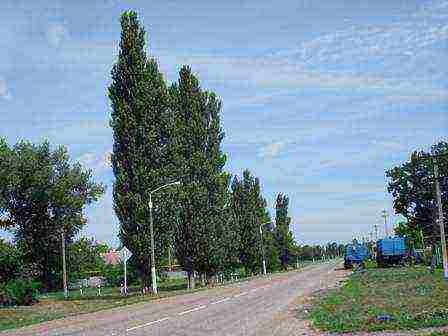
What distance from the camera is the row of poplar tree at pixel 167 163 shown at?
1674 inches

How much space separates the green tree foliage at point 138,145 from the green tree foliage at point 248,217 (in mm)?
38260

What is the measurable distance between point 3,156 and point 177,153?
28.7 m

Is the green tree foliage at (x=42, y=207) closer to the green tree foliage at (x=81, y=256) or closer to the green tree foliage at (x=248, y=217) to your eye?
the green tree foliage at (x=81, y=256)

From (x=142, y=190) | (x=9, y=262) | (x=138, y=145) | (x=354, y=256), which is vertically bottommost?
(x=354, y=256)

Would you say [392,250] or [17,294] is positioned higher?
[392,250]

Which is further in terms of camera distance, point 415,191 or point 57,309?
point 415,191

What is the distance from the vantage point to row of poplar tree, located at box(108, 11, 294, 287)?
4253 centimetres

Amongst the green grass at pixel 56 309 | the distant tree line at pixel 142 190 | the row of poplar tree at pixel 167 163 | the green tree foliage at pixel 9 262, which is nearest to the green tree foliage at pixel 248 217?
the distant tree line at pixel 142 190

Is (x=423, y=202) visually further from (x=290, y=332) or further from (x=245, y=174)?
(x=290, y=332)

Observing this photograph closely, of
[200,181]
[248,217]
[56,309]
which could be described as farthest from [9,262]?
[248,217]

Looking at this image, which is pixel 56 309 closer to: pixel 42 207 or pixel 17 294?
pixel 17 294

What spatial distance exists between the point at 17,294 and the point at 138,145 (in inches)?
573

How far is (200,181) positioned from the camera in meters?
53.7

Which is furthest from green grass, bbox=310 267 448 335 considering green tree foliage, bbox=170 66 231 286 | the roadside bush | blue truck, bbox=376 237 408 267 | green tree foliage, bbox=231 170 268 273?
green tree foliage, bbox=231 170 268 273
